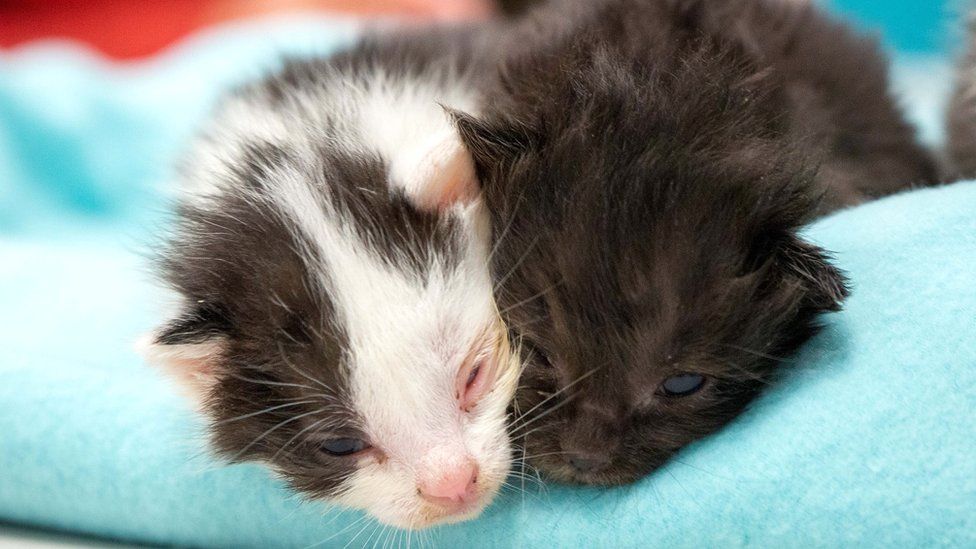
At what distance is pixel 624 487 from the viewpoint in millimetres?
1621

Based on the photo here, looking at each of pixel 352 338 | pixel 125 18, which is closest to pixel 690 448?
pixel 352 338

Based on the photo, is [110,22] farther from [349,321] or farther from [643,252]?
[643,252]

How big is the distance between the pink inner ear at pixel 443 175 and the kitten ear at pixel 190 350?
49cm

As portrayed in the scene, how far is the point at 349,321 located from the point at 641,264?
546 millimetres

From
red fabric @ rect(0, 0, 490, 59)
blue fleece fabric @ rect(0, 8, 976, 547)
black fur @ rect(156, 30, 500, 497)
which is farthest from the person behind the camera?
red fabric @ rect(0, 0, 490, 59)

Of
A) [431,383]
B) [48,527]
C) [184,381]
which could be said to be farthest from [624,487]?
[48,527]

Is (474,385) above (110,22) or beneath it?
above

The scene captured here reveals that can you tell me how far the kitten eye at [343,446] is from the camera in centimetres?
168

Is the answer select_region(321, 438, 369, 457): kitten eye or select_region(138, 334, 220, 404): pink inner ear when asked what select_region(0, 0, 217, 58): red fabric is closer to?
select_region(138, 334, 220, 404): pink inner ear

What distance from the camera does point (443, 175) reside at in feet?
5.62

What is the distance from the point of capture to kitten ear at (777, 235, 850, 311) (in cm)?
151

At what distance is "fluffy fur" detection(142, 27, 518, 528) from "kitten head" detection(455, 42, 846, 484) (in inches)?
3.9

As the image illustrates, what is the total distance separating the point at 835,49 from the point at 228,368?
1.95 m

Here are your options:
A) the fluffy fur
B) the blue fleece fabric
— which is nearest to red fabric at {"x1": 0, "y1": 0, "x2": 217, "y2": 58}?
the blue fleece fabric
